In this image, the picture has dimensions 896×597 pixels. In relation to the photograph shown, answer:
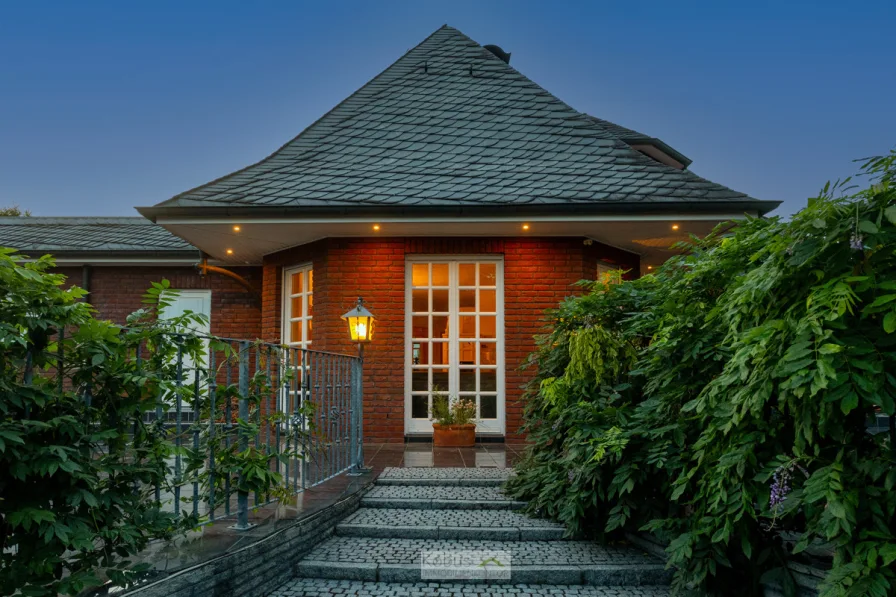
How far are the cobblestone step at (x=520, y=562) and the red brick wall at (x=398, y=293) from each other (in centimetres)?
378

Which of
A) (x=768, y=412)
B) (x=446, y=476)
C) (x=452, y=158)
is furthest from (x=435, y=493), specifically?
(x=452, y=158)

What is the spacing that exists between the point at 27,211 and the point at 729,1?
34.7m

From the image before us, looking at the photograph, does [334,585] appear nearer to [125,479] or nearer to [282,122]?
[125,479]

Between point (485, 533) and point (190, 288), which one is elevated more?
point (190, 288)

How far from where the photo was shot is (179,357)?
2975 millimetres

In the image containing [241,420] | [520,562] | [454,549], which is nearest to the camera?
[241,420]

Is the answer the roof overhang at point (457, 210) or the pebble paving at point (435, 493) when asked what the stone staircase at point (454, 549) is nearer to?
the pebble paving at point (435, 493)

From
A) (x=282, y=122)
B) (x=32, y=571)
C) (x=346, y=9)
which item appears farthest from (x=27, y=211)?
(x=32, y=571)

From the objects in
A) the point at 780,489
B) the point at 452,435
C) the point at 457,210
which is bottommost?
the point at 452,435

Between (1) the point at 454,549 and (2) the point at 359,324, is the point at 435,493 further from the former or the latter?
(2) the point at 359,324

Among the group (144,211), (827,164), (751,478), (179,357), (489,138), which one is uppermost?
(827,164)

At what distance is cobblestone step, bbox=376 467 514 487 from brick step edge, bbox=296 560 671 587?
1631mm

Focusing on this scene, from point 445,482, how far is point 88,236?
8874mm

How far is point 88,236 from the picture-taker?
11.1 m
